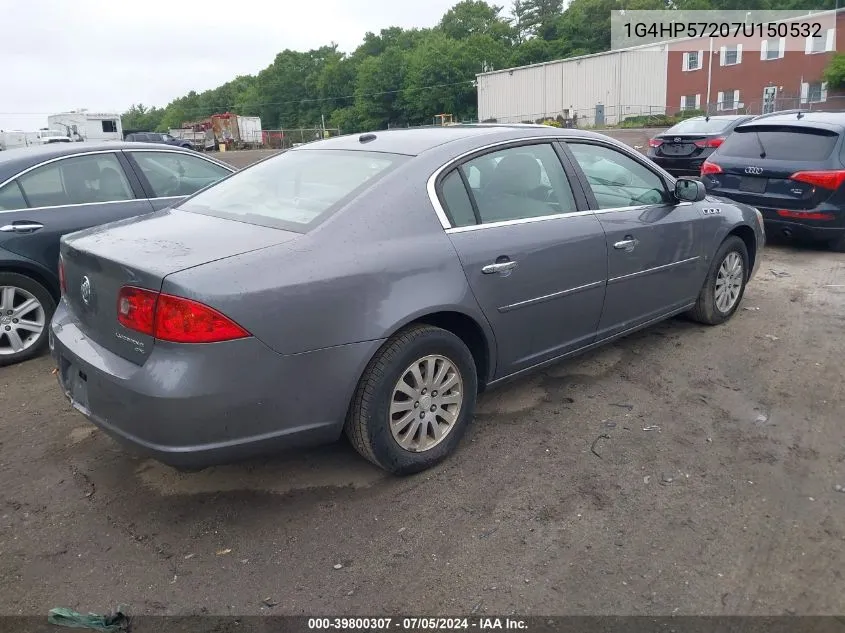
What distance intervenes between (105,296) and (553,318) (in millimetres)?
2290

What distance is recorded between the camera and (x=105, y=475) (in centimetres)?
350

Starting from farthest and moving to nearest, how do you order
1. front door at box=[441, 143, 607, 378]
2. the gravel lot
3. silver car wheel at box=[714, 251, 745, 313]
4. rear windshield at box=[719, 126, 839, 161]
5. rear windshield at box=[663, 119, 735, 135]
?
rear windshield at box=[663, 119, 735, 135] → rear windshield at box=[719, 126, 839, 161] → silver car wheel at box=[714, 251, 745, 313] → front door at box=[441, 143, 607, 378] → the gravel lot

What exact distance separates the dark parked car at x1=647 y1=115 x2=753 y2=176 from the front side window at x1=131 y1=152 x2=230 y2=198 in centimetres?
904

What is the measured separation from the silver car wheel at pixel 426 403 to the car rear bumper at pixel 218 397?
0.99 ft

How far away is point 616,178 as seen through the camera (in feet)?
14.8

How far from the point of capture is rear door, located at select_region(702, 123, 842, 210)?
750 centimetres

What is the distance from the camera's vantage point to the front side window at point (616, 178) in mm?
4254

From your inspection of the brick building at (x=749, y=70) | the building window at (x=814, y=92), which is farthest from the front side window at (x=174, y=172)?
the building window at (x=814, y=92)

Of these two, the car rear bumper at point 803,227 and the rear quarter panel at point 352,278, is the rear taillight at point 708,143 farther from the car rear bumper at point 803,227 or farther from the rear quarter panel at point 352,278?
the rear quarter panel at point 352,278

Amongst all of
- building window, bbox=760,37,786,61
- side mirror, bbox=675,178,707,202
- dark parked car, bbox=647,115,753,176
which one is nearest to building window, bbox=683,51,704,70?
building window, bbox=760,37,786,61

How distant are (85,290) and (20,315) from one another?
235 cm

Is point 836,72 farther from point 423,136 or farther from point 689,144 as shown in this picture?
point 423,136

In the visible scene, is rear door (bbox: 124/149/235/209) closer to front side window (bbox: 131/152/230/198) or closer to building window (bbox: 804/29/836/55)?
front side window (bbox: 131/152/230/198)

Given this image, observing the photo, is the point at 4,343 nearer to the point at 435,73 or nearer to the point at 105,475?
the point at 105,475
